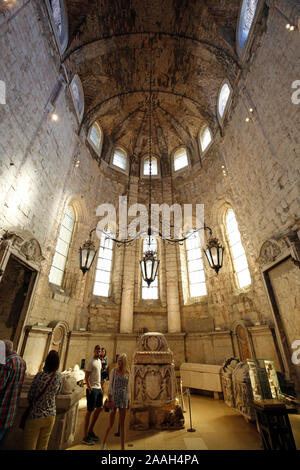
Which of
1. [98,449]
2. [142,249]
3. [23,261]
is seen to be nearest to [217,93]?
[142,249]

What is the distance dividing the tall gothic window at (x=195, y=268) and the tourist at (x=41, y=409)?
7.13 metres

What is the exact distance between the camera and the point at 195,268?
9180mm

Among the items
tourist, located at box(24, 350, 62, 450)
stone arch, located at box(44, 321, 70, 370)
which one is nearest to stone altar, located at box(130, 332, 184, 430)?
tourist, located at box(24, 350, 62, 450)

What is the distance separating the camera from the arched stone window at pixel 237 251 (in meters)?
7.29

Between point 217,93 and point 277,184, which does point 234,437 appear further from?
point 217,93

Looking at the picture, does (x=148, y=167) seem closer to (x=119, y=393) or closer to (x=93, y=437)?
(x=119, y=393)

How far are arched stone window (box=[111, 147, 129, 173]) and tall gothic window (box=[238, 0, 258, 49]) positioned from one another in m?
7.07

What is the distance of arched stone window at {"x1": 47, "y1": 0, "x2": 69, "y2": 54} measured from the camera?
654 centimetres

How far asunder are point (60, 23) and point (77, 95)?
7.17ft

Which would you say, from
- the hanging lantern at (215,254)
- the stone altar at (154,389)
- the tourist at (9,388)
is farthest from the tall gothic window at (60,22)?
the stone altar at (154,389)

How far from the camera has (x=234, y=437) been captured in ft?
10.7

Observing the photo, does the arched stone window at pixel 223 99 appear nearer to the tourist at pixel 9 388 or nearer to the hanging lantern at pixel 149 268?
the hanging lantern at pixel 149 268

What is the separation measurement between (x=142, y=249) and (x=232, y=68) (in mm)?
7984

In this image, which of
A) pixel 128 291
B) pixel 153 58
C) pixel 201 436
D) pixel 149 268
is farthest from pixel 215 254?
pixel 153 58
